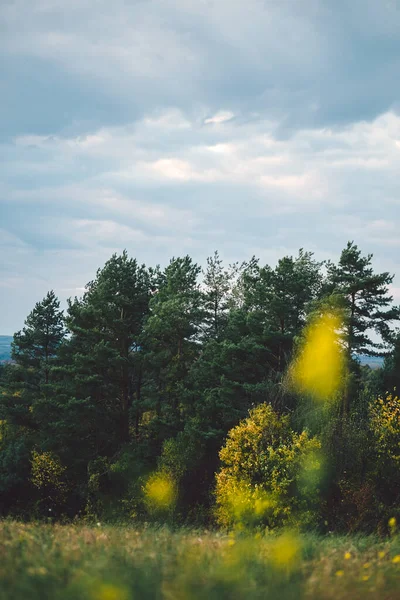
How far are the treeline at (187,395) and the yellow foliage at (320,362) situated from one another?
0.66 metres

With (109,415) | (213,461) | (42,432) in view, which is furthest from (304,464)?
(42,432)

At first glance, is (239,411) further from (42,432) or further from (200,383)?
(42,432)

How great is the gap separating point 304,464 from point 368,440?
14.4ft

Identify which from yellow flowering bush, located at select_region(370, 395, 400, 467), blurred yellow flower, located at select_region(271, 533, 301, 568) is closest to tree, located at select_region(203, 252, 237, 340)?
yellow flowering bush, located at select_region(370, 395, 400, 467)

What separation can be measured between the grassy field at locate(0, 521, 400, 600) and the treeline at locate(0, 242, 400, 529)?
19082 mm

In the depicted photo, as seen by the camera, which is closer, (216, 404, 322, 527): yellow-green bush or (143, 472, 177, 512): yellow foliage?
(216, 404, 322, 527): yellow-green bush

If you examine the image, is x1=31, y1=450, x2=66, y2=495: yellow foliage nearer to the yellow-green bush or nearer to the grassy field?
the yellow-green bush

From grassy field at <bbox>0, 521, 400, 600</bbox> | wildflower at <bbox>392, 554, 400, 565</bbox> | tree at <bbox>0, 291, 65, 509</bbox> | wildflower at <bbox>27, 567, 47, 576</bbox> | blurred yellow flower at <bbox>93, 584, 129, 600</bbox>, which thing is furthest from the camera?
tree at <bbox>0, 291, 65, 509</bbox>

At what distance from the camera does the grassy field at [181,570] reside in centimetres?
461

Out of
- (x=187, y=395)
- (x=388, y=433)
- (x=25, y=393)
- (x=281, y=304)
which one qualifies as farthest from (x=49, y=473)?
(x=388, y=433)

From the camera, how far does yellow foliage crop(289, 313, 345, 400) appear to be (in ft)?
93.8

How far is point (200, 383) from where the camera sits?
34062 millimetres

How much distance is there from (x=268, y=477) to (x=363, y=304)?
45.1 ft

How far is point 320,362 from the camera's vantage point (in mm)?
28906
